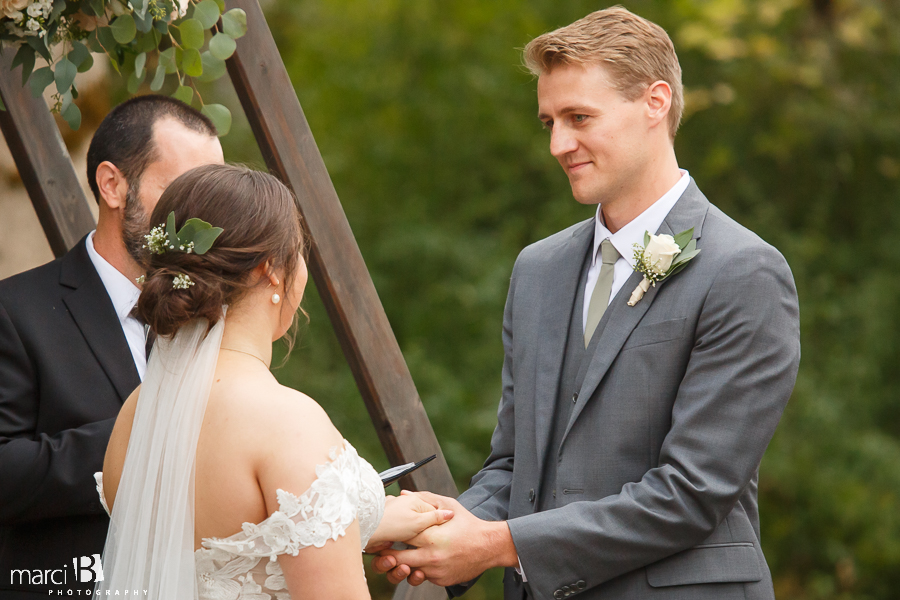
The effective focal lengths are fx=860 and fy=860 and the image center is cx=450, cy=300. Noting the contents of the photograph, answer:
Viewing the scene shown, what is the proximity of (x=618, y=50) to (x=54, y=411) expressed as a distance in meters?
1.77

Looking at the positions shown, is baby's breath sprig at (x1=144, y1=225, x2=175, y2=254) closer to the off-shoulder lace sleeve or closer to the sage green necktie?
the off-shoulder lace sleeve

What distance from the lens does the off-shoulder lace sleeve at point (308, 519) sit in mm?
1616

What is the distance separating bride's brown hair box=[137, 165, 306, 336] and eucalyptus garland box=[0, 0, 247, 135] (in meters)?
0.64

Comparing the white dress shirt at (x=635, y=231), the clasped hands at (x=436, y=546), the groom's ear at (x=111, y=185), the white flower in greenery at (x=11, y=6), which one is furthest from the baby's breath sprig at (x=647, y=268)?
the white flower in greenery at (x=11, y=6)

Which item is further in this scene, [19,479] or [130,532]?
[19,479]

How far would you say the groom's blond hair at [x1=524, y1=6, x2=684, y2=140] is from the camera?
222 cm

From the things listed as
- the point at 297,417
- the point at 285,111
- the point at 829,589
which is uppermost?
the point at 285,111

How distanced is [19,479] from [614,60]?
1843 mm

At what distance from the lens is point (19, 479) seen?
215 cm

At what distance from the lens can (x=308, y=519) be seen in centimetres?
162

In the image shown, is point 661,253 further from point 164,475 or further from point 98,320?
point 98,320

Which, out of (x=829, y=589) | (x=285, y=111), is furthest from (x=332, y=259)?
(x=829, y=589)

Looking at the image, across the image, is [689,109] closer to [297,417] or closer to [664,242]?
[664,242]

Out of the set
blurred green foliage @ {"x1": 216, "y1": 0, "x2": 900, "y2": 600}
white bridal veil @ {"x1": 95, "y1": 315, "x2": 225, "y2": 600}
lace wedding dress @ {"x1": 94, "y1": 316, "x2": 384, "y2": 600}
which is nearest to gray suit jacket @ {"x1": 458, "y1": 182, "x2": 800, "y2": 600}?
lace wedding dress @ {"x1": 94, "y1": 316, "x2": 384, "y2": 600}
